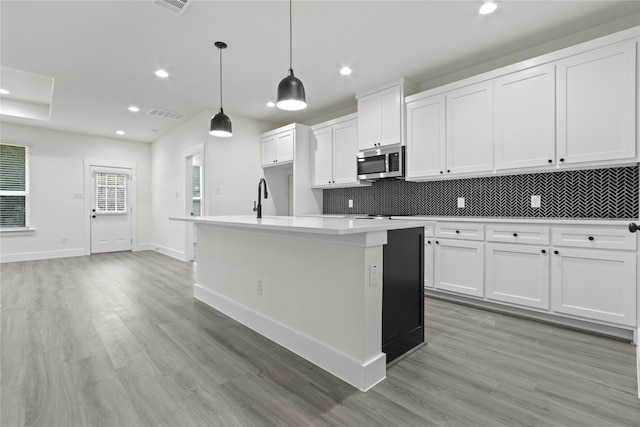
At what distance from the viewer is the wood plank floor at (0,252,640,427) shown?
1.48 m

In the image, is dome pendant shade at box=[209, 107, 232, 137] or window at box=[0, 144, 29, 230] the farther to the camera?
window at box=[0, 144, 29, 230]

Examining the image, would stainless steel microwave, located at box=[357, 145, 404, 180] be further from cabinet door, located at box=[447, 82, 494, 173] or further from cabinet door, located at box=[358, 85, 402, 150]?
cabinet door, located at box=[447, 82, 494, 173]

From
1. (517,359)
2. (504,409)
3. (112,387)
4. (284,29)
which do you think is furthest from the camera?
(284,29)

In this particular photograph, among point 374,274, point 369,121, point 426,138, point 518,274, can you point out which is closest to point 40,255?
point 369,121

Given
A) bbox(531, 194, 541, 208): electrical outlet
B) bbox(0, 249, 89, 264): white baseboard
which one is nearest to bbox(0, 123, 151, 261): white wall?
bbox(0, 249, 89, 264): white baseboard

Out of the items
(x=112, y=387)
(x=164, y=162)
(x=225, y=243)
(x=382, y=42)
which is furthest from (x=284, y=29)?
(x=164, y=162)

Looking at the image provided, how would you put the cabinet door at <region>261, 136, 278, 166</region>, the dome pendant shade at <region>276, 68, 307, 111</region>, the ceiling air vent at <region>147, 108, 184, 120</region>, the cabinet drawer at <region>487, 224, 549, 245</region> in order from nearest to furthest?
the dome pendant shade at <region>276, 68, 307, 111</region>, the cabinet drawer at <region>487, 224, 549, 245</region>, the ceiling air vent at <region>147, 108, 184, 120</region>, the cabinet door at <region>261, 136, 278, 166</region>

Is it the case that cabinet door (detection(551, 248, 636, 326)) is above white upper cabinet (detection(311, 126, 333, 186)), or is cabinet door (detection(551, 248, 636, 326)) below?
below

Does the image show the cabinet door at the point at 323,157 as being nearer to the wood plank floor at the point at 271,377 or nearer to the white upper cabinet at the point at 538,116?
the white upper cabinet at the point at 538,116

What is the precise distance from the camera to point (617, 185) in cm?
264

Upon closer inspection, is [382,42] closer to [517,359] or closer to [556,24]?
[556,24]

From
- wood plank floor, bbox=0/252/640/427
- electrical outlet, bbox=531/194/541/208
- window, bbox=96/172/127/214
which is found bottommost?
wood plank floor, bbox=0/252/640/427

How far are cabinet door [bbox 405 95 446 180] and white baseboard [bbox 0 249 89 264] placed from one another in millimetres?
7336

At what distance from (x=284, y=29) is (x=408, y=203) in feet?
→ 8.71
